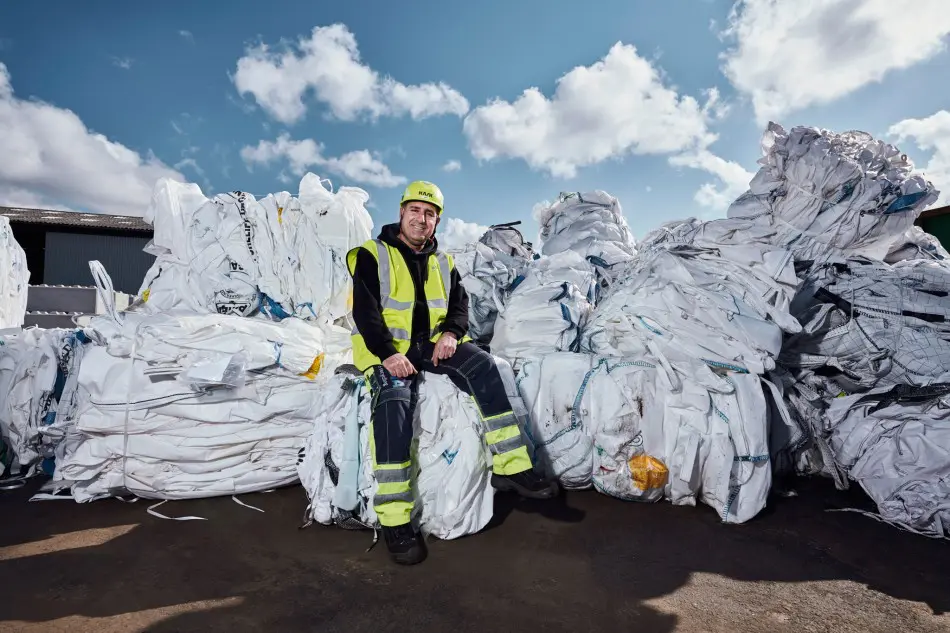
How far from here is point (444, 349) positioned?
2.27 m

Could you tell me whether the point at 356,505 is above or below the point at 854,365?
below

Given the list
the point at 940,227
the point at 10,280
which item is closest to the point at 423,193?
the point at 10,280

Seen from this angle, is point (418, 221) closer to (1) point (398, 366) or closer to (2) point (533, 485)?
(1) point (398, 366)

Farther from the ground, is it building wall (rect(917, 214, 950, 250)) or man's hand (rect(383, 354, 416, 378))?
building wall (rect(917, 214, 950, 250))

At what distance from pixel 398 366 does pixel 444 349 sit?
26 cm

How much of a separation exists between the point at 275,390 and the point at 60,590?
3.43ft

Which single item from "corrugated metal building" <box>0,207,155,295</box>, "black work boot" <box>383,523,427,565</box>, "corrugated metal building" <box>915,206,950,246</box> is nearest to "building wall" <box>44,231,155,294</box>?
"corrugated metal building" <box>0,207,155,295</box>

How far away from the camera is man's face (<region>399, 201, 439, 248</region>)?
2.39m

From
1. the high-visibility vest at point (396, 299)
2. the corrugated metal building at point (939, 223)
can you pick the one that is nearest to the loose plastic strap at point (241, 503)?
the high-visibility vest at point (396, 299)

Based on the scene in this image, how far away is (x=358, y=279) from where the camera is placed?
88.1 inches

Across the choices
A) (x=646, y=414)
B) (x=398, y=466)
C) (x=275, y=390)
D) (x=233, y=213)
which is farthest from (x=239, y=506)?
(x=646, y=414)

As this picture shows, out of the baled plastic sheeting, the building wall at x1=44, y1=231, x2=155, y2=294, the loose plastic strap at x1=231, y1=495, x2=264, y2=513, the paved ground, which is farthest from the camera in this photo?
the building wall at x1=44, y1=231, x2=155, y2=294

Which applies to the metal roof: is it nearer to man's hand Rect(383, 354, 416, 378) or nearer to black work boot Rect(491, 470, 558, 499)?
man's hand Rect(383, 354, 416, 378)

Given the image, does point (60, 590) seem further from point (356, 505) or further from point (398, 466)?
point (398, 466)
